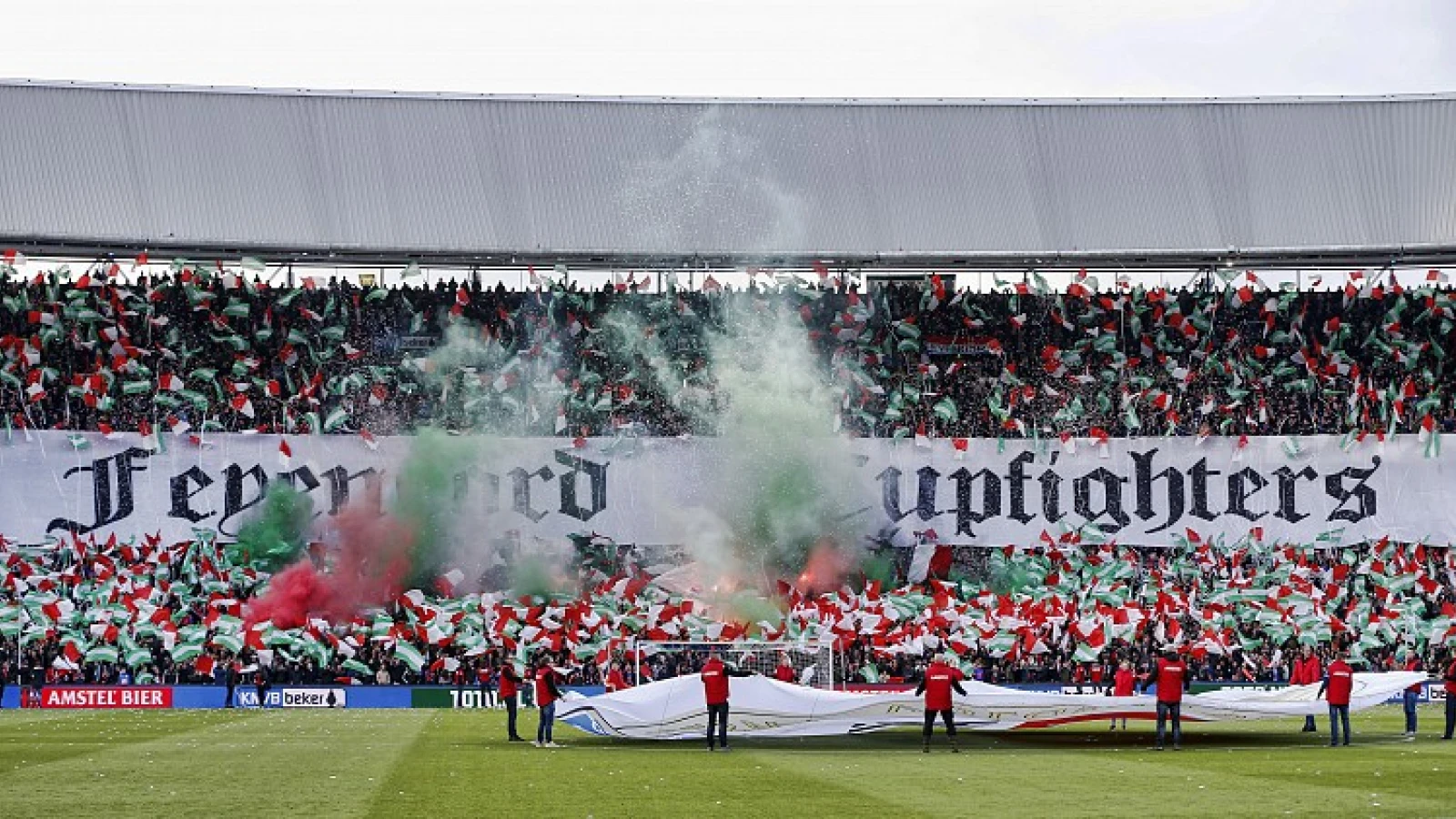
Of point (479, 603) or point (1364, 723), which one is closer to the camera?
point (1364, 723)

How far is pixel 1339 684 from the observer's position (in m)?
29.5

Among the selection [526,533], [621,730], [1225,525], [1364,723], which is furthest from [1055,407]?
[621,730]

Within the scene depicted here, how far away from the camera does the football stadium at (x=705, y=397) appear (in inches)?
1918

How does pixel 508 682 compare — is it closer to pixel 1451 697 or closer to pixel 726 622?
pixel 1451 697

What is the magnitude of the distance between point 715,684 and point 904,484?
2584 cm

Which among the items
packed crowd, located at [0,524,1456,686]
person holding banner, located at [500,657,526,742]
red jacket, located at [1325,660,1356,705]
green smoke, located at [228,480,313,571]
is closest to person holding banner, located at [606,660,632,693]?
packed crowd, located at [0,524,1456,686]

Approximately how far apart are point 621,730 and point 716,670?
10.1 feet

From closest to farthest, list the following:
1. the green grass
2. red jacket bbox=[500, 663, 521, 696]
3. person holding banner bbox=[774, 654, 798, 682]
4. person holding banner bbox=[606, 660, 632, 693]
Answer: the green grass → red jacket bbox=[500, 663, 521, 696] → person holding banner bbox=[774, 654, 798, 682] → person holding banner bbox=[606, 660, 632, 693]

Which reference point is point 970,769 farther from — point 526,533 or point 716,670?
point 526,533

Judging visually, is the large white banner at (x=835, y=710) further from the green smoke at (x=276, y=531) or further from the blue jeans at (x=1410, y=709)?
the green smoke at (x=276, y=531)

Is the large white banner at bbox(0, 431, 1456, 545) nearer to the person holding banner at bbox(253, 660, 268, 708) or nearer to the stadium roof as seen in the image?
the person holding banner at bbox(253, 660, 268, 708)

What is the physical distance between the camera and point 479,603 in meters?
50.2

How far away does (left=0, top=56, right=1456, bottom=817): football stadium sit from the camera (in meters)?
48.7

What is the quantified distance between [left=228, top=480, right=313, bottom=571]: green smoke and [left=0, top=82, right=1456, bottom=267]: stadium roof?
25.4 ft
